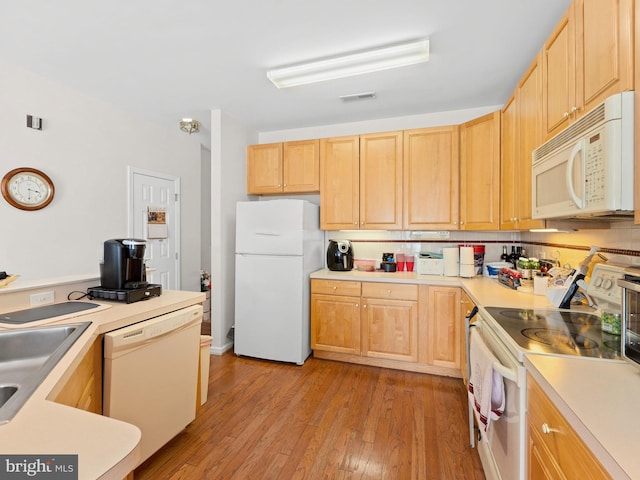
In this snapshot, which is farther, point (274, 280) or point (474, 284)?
point (274, 280)

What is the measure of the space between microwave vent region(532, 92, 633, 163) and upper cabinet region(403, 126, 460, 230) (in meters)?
Result: 1.48

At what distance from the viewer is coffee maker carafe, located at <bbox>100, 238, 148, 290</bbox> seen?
1753 millimetres

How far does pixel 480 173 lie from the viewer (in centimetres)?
273

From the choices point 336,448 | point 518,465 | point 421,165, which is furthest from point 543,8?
point 336,448

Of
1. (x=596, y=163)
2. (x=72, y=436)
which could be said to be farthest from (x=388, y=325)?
(x=72, y=436)

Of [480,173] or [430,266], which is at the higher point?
[480,173]

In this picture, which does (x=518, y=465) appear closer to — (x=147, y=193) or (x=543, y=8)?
(x=543, y=8)

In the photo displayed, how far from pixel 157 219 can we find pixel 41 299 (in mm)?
2295

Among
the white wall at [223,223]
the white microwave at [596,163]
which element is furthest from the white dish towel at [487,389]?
the white wall at [223,223]

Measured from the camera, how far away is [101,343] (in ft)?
4.46

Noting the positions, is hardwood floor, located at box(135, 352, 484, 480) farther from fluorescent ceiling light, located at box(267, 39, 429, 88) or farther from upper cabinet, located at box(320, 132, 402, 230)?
fluorescent ceiling light, located at box(267, 39, 429, 88)

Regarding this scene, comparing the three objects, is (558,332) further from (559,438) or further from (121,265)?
(121,265)

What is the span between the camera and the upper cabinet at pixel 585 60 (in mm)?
1073

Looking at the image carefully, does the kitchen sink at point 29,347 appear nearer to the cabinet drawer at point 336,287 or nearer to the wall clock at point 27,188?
the wall clock at point 27,188
